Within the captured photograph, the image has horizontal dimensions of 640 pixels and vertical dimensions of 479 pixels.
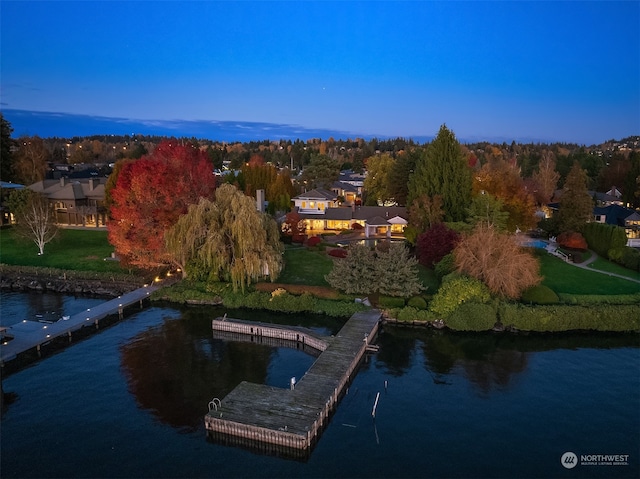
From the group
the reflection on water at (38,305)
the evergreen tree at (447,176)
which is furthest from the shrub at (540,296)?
the reflection on water at (38,305)

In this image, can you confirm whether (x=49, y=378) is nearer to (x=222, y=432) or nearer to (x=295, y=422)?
(x=222, y=432)

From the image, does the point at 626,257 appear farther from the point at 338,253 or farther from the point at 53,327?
the point at 53,327

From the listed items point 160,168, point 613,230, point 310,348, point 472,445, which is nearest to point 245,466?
point 472,445

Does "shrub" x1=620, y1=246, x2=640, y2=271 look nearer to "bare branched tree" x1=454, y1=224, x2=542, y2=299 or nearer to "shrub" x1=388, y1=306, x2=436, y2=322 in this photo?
"bare branched tree" x1=454, y1=224, x2=542, y2=299

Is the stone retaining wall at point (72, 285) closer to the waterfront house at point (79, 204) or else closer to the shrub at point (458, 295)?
the waterfront house at point (79, 204)

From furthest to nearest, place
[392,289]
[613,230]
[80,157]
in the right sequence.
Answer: [80,157], [613,230], [392,289]

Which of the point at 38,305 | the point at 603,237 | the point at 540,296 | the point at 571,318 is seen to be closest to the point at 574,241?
the point at 603,237

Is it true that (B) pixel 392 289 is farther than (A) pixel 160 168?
No
